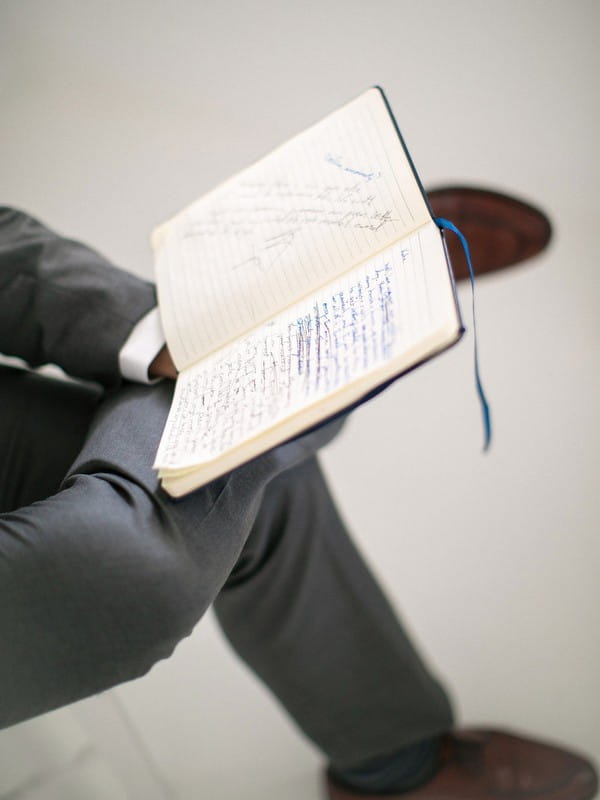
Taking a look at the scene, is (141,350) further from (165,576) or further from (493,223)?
(493,223)

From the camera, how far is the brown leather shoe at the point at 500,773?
2.62ft

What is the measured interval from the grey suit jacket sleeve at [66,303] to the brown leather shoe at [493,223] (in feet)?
2.12

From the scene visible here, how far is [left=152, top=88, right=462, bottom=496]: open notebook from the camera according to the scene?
1.27 ft

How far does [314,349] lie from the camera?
43 centimetres

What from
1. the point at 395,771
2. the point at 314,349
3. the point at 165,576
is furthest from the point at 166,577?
the point at 395,771

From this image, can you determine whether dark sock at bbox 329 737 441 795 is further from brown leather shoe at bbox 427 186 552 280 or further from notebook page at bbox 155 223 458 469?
brown leather shoe at bbox 427 186 552 280

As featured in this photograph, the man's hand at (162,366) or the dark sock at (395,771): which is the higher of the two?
the man's hand at (162,366)

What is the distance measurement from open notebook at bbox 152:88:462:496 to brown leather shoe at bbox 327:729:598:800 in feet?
2.04

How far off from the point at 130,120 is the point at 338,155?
0.78 m

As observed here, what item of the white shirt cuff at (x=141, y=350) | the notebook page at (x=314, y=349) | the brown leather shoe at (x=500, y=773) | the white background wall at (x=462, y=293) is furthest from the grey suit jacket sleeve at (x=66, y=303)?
the brown leather shoe at (x=500, y=773)

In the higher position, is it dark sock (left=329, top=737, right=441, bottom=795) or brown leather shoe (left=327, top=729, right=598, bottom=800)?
dark sock (left=329, top=737, right=441, bottom=795)

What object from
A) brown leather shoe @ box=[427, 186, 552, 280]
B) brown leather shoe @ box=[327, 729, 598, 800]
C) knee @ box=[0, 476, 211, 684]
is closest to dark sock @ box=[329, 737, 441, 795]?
brown leather shoe @ box=[327, 729, 598, 800]

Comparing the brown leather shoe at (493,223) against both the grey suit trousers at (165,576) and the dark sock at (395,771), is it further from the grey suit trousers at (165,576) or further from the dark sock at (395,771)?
the dark sock at (395,771)

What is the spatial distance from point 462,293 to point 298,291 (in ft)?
2.14
